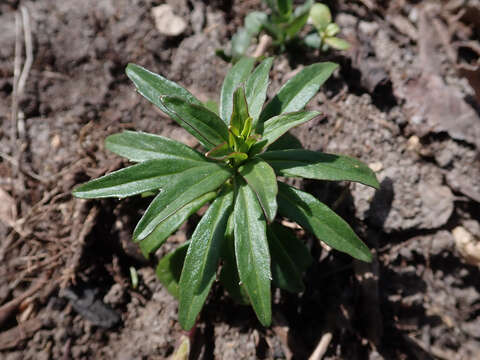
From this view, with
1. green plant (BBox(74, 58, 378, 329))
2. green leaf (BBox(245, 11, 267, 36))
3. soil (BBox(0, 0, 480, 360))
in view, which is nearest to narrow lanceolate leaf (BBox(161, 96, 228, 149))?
green plant (BBox(74, 58, 378, 329))

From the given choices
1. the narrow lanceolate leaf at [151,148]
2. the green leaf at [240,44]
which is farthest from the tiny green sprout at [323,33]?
the narrow lanceolate leaf at [151,148]

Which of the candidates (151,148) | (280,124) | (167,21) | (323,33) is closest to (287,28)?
(323,33)

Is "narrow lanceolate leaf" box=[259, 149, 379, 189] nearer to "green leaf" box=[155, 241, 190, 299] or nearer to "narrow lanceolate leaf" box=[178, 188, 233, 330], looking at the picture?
"narrow lanceolate leaf" box=[178, 188, 233, 330]

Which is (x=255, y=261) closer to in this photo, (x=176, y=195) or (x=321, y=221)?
(x=321, y=221)

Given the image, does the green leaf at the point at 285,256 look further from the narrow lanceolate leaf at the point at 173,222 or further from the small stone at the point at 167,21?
the small stone at the point at 167,21

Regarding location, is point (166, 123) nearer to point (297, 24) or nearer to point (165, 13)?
point (165, 13)

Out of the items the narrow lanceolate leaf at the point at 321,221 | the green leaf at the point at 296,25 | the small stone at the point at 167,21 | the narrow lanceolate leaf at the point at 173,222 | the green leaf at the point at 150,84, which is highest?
the green leaf at the point at 296,25

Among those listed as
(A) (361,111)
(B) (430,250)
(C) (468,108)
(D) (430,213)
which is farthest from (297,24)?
(B) (430,250)
